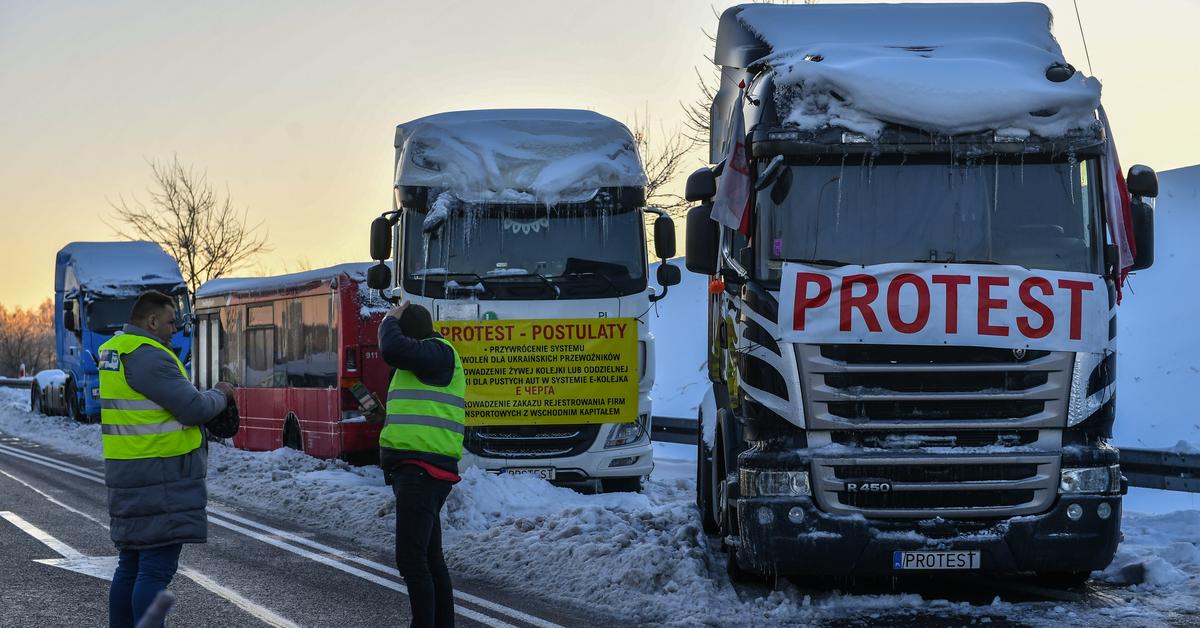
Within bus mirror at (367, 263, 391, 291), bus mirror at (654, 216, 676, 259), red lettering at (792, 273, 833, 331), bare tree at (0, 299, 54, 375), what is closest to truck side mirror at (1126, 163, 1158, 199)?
red lettering at (792, 273, 833, 331)

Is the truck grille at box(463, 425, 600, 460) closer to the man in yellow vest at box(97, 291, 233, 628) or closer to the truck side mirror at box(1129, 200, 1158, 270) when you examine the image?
the truck side mirror at box(1129, 200, 1158, 270)

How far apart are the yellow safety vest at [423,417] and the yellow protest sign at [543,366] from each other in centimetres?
591

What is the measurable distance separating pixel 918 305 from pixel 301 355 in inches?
491

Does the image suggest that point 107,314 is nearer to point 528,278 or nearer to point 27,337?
point 528,278

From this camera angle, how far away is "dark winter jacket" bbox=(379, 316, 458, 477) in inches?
271

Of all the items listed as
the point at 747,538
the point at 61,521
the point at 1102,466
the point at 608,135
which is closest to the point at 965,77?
the point at 1102,466

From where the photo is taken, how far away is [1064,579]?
9.05 metres

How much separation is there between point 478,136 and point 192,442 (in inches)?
288

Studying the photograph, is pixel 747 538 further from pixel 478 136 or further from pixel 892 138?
pixel 478 136

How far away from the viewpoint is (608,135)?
13.5 metres

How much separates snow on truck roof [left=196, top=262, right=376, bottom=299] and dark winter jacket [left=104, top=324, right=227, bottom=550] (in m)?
8.46

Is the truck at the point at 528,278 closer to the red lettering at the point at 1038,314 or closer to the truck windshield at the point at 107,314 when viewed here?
the red lettering at the point at 1038,314

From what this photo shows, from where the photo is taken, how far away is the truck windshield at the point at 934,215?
828 cm

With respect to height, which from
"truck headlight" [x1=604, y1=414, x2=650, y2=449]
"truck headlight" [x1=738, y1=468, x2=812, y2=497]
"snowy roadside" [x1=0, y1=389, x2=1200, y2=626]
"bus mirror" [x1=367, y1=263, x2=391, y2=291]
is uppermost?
"bus mirror" [x1=367, y1=263, x2=391, y2=291]
